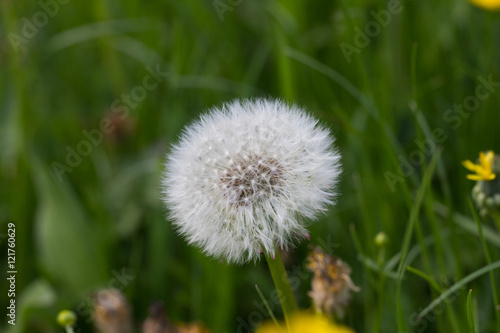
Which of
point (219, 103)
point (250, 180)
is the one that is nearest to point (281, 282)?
point (250, 180)

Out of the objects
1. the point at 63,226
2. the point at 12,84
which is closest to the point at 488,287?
the point at 63,226

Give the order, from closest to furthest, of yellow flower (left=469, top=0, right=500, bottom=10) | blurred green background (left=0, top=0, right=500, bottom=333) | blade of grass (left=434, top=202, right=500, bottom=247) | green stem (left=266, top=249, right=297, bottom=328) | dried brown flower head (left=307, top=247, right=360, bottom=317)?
green stem (left=266, top=249, right=297, bottom=328), dried brown flower head (left=307, top=247, right=360, bottom=317), blade of grass (left=434, top=202, right=500, bottom=247), blurred green background (left=0, top=0, right=500, bottom=333), yellow flower (left=469, top=0, right=500, bottom=10)

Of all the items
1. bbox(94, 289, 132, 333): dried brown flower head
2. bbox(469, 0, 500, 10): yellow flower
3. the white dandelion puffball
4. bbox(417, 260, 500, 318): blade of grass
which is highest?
bbox(469, 0, 500, 10): yellow flower

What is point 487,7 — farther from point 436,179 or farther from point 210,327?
point 210,327

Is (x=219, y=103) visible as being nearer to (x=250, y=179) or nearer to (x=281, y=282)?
(x=250, y=179)

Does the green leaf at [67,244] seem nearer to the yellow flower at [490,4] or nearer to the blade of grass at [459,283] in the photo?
the blade of grass at [459,283]

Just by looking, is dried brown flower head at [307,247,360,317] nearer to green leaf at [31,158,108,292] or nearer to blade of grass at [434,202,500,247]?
blade of grass at [434,202,500,247]

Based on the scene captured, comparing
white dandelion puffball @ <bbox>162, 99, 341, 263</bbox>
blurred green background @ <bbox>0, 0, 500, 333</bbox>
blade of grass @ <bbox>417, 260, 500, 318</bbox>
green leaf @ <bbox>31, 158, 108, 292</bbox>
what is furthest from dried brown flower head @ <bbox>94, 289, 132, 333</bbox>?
blade of grass @ <bbox>417, 260, 500, 318</bbox>
